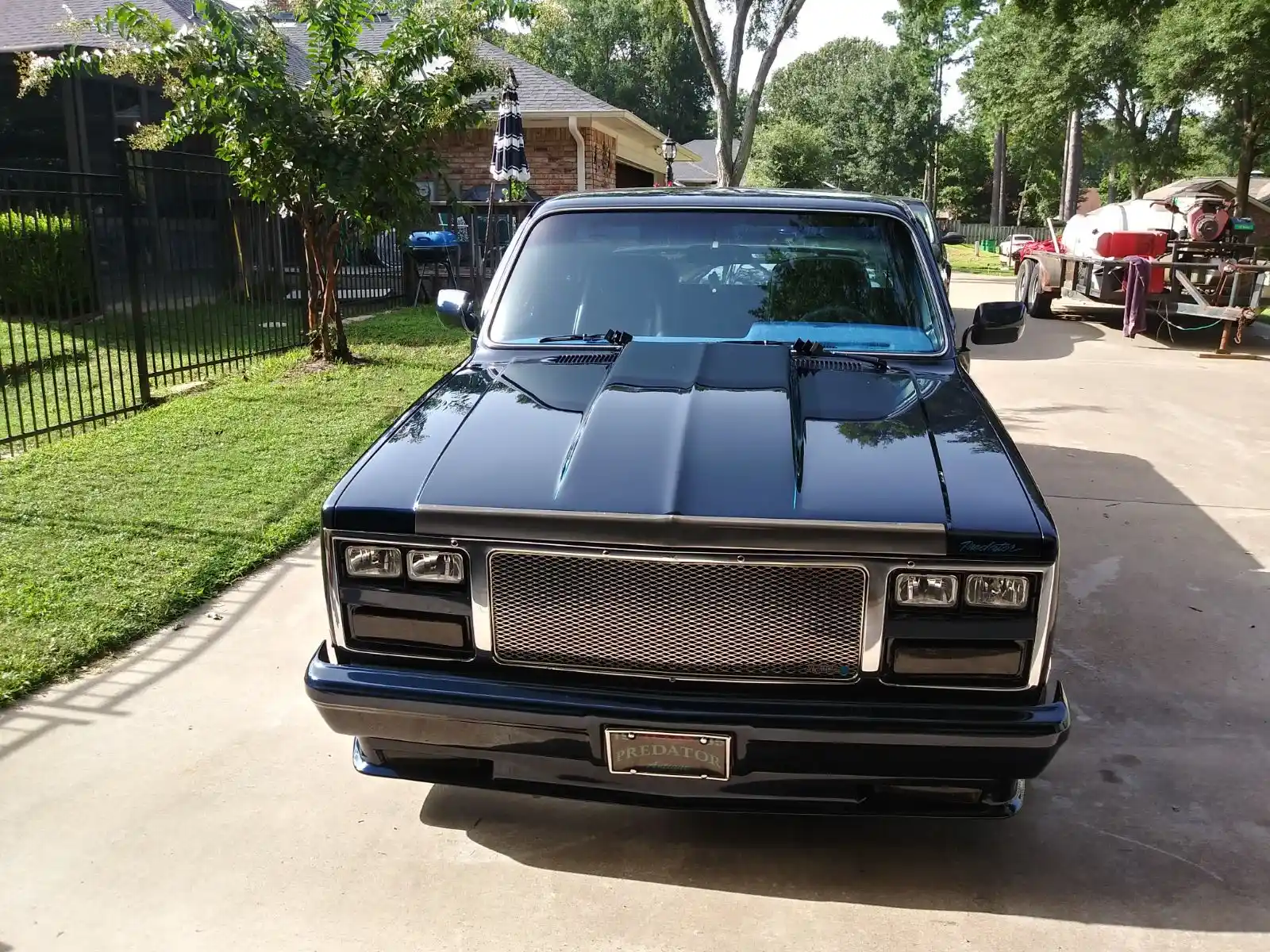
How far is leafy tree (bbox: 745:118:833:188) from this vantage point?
4775cm

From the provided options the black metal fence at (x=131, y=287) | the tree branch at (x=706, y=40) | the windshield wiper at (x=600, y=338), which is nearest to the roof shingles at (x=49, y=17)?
the black metal fence at (x=131, y=287)

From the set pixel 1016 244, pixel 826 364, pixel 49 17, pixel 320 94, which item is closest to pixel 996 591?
pixel 826 364

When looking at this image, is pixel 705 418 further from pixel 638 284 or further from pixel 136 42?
pixel 136 42

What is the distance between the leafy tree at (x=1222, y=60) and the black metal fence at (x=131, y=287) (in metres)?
18.7

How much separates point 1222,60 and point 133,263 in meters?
24.3

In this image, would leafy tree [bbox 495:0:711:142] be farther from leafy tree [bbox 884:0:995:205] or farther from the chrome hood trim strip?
the chrome hood trim strip

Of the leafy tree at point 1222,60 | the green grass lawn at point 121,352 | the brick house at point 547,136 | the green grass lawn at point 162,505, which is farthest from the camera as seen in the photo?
the leafy tree at point 1222,60

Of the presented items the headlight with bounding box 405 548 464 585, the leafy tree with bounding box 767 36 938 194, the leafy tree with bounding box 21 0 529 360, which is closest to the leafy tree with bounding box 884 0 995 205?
the leafy tree with bounding box 767 36 938 194

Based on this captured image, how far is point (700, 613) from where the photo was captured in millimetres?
2660

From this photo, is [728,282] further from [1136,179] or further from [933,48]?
[933,48]

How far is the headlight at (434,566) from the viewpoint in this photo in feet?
8.91

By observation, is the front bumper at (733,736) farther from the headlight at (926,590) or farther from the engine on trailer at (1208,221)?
the engine on trailer at (1208,221)

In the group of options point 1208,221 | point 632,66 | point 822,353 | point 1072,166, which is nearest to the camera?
point 822,353

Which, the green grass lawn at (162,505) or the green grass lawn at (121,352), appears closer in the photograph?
the green grass lawn at (162,505)
